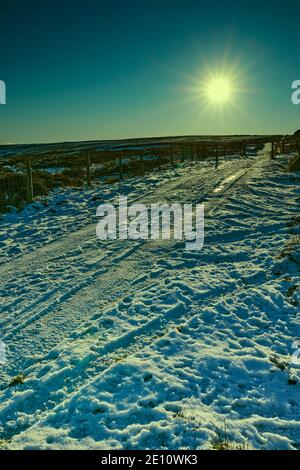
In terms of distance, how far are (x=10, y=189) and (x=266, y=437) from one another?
500 inches

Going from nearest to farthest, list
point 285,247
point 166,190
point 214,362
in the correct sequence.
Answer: point 214,362 < point 285,247 < point 166,190

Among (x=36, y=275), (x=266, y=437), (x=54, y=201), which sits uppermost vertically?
(x=54, y=201)

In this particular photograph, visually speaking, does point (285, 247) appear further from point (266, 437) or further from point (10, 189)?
point (10, 189)

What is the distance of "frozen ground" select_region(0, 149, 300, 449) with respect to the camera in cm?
344

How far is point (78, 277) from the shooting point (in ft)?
22.0

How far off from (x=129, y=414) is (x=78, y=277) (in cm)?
350

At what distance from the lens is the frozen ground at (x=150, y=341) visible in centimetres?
344

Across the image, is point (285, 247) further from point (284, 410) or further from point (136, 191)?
point (136, 191)

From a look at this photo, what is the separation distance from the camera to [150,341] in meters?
4.78

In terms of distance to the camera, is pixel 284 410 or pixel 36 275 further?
pixel 36 275

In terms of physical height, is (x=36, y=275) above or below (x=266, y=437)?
above
